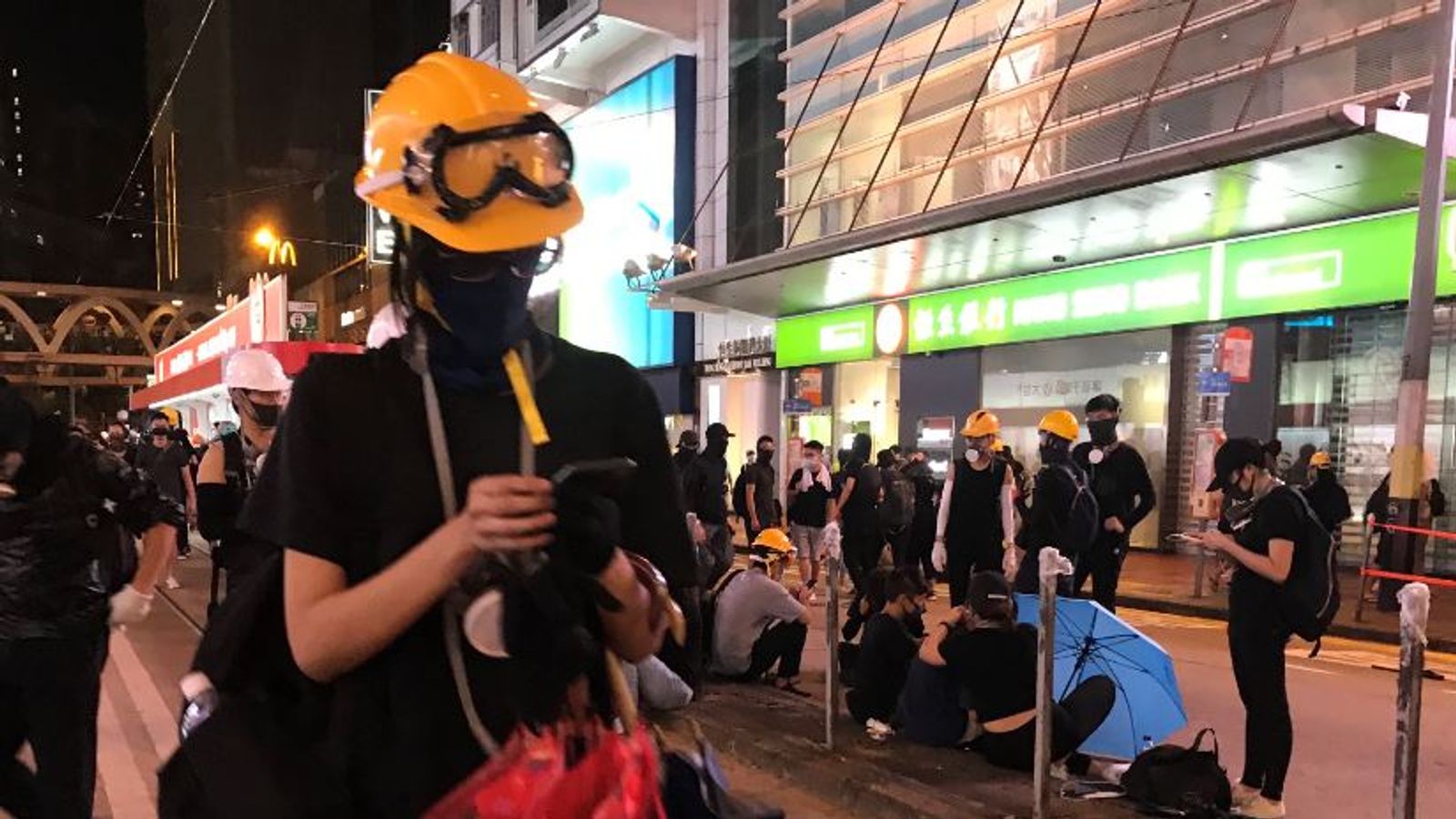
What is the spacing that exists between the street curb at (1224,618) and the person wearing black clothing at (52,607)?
8816mm

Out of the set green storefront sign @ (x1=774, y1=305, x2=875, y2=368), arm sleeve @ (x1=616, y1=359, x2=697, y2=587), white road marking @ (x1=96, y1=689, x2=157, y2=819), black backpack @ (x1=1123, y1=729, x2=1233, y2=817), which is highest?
green storefront sign @ (x1=774, y1=305, x2=875, y2=368)

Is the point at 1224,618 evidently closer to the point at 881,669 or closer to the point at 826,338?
the point at 881,669

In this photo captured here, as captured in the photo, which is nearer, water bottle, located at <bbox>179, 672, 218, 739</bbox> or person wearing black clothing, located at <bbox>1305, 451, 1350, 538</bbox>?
water bottle, located at <bbox>179, 672, 218, 739</bbox>

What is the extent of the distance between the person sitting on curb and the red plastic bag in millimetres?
6206

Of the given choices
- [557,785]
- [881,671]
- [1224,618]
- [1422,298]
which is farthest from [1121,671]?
[1422,298]

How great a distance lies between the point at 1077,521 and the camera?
23.9ft

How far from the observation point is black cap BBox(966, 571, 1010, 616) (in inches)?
215

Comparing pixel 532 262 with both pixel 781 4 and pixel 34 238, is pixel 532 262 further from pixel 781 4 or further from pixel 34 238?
pixel 34 238

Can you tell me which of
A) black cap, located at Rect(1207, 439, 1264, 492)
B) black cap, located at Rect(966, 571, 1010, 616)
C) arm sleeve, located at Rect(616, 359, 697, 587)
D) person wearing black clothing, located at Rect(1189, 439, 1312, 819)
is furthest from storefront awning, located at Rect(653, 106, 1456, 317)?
arm sleeve, located at Rect(616, 359, 697, 587)

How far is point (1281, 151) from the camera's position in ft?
33.3

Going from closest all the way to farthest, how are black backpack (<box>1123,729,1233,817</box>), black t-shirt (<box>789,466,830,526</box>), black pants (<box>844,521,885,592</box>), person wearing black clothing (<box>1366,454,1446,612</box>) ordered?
black backpack (<box>1123,729,1233,817</box>) → person wearing black clothing (<box>1366,454,1446,612</box>) → black pants (<box>844,521,885,592</box>) → black t-shirt (<box>789,466,830,526</box>)

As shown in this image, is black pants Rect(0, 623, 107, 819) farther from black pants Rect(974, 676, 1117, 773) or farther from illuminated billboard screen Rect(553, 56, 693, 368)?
illuminated billboard screen Rect(553, 56, 693, 368)

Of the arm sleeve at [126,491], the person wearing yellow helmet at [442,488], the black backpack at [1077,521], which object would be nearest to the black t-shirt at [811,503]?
the black backpack at [1077,521]

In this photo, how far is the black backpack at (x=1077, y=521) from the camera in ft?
23.8
